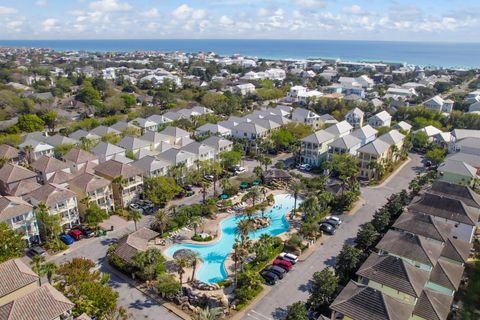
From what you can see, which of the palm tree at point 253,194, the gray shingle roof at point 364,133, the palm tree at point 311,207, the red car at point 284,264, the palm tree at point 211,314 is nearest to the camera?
the palm tree at point 211,314

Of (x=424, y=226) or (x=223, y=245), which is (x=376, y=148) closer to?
(x=424, y=226)

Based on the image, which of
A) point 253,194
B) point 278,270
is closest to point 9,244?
point 278,270

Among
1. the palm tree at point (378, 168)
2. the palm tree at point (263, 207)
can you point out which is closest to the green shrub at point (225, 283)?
the palm tree at point (263, 207)

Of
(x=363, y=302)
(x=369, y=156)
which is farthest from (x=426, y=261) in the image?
(x=369, y=156)

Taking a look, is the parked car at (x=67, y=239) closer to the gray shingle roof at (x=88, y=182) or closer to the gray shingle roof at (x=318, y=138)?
the gray shingle roof at (x=88, y=182)

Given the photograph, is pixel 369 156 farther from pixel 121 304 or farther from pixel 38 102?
pixel 38 102

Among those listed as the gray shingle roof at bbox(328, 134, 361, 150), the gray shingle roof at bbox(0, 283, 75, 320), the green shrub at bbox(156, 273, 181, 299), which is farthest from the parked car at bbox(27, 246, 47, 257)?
the gray shingle roof at bbox(328, 134, 361, 150)
